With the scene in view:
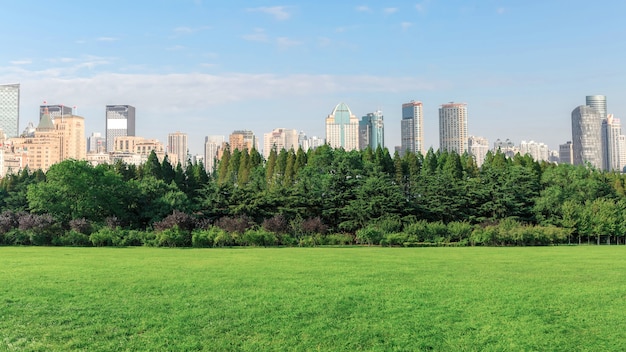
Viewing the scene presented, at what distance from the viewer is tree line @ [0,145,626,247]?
24.8 meters

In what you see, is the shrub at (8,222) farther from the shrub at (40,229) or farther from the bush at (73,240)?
the bush at (73,240)

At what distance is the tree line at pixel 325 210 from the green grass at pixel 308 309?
39.5ft

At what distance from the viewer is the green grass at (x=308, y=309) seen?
21.0 ft

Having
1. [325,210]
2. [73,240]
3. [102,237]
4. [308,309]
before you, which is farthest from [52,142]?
[308,309]

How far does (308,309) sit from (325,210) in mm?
24508

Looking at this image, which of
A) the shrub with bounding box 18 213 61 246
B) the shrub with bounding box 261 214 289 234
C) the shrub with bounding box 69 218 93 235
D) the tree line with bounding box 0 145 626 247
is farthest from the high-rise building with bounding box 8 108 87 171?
the shrub with bounding box 261 214 289 234

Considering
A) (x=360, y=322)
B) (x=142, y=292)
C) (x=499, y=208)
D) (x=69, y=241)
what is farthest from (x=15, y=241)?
(x=499, y=208)

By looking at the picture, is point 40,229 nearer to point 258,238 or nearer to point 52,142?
point 258,238

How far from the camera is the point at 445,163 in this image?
46.7 m

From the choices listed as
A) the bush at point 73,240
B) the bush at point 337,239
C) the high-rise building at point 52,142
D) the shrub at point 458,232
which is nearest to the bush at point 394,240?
the bush at point 337,239

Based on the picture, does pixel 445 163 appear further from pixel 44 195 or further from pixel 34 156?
pixel 34 156

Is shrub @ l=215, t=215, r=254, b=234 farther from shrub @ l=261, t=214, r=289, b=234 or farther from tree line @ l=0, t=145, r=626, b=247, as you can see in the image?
shrub @ l=261, t=214, r=289, b=234

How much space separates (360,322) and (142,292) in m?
4.38

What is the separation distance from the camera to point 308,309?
315 inches
